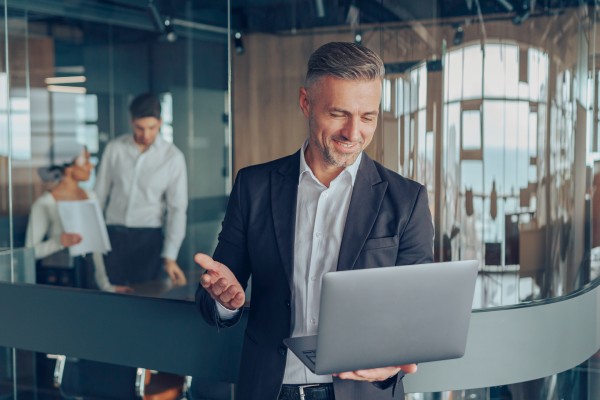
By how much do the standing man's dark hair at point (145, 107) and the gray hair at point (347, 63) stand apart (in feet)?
12.5

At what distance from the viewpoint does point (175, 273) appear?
17.1 feet

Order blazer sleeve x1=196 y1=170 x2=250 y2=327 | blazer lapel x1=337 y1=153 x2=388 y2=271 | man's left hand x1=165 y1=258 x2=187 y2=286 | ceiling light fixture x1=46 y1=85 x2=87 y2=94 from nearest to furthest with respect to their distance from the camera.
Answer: blazer lapel x1=337 y1=153 x2=388 y2=271, blazer sleeve x1=196 y1=170 x2=250 y2=327, man's left hand x1=165 y1=258 x2=187 y2=286, ceiling light fixture x1=46 y1=85 x2=87 y2=94

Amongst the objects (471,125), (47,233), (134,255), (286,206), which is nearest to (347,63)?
(286,206)

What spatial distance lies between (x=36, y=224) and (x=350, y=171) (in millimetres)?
3034

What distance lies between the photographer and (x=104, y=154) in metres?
5.35

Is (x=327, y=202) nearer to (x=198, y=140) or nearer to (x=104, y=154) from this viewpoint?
(x=104, y=154)

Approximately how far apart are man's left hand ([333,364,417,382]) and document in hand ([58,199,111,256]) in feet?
10.5

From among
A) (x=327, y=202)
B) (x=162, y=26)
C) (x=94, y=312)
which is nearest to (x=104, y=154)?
(x=162, y=26)

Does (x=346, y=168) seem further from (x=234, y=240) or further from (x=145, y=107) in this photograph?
(x=145, y=107)

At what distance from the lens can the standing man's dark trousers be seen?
4.80 m

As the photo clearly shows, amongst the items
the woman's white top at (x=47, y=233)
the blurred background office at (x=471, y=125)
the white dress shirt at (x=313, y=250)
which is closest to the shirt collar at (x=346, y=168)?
the white dress shirt at (x=313, y=250)

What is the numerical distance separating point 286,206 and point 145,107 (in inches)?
159

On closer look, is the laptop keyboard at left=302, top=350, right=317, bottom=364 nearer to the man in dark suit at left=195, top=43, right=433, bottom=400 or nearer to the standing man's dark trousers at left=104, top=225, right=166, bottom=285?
the man in dark suit at left=195, top=43, right=433, bottom=400

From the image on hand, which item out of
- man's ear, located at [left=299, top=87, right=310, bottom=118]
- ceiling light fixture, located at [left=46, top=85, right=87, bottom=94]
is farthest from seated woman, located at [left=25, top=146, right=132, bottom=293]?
man's ear, located at [left=299, top=87, right=310, bottom=118]
